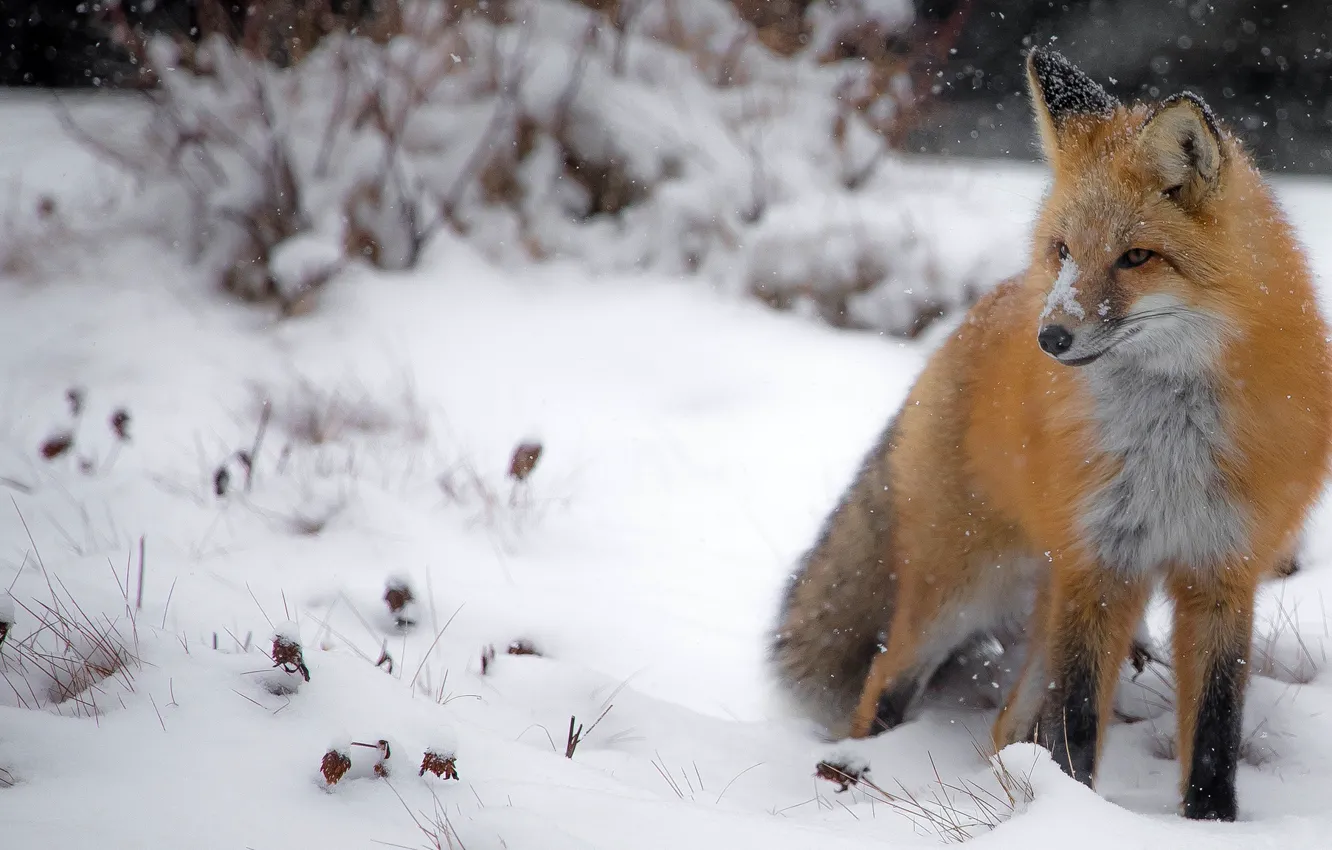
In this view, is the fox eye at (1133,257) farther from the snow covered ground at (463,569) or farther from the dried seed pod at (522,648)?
the dried seed pod at (522,648)

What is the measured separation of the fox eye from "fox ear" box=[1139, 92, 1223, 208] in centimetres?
12

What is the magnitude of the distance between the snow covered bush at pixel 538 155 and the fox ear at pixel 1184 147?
3.62m

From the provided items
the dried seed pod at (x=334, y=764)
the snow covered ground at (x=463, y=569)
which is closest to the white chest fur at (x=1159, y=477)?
the snow covered ground at (x=463, y=569)

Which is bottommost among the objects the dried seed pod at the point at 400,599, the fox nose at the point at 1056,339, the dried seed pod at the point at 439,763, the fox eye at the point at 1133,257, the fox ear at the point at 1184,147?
the dried seed pod at the point at 400,599

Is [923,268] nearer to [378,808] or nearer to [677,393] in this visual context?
[677,393]

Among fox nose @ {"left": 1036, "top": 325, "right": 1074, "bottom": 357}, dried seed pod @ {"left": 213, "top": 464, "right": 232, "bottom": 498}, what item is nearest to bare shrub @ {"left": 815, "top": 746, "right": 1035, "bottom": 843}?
fox nose @ {"left": 1036, "top": 325, "right": 1074, "bottom": 357}

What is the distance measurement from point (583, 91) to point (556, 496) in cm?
314

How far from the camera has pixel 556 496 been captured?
420 centimetres

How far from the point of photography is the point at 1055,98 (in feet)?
7.48

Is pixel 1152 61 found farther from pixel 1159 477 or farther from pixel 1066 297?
pixel 1066 297

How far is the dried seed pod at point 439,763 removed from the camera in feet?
5.72

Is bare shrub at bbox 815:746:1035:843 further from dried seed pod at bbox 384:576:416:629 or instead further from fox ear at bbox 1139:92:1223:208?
dried seed pod at bbox 384:576:416:629

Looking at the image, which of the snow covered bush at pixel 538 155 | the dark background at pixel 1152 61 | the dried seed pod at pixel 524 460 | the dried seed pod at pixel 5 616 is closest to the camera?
the dried seed pod at pixel 5 616

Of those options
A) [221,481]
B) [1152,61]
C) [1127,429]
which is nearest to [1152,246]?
[1127,429]
